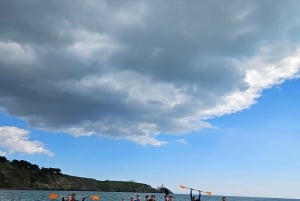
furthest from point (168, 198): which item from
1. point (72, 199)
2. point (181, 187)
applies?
point (181, 187)

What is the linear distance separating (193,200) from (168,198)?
83.3 inches

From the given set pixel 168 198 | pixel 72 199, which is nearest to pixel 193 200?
pixel 168 198

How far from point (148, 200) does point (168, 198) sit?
2.69 metres

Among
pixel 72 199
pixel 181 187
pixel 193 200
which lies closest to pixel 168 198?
pixel 193 200

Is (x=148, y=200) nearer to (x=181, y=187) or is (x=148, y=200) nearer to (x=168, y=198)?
(x=168, y=198)

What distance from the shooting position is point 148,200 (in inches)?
1276

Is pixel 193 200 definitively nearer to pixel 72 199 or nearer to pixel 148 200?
pixel 148 200

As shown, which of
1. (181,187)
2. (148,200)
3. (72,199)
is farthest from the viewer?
(181,187)

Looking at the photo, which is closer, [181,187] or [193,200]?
[193,200]

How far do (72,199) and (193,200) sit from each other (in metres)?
11.0

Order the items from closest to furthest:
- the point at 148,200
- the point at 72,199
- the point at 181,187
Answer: the point at 148,200 → the point at 72,199 → the point at 181,187

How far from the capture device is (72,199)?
120 ft

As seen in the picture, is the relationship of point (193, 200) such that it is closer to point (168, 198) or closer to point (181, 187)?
point (168, 198)

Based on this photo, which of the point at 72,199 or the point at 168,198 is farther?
the point at 72,199
